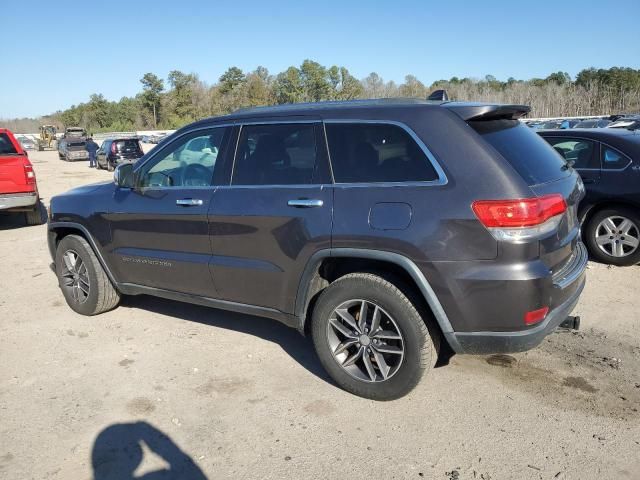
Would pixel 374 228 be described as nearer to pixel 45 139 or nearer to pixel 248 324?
pixel 248 324

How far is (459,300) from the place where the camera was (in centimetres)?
293

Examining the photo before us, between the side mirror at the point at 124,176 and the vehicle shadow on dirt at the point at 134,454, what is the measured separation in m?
2.08

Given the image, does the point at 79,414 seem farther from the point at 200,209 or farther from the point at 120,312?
the point at 120,312

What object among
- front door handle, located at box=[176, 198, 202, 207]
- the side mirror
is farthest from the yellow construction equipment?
front door handle, located at box=[176, 198, 202, 207]

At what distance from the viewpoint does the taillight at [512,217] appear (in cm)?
281

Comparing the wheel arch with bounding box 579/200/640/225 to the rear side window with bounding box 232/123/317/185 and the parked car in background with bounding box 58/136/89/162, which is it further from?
the parked car in background with bounding box 58/136/89/162

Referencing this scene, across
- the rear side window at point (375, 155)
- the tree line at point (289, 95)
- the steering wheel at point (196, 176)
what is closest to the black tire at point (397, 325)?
the rear side window at point (375, 155)

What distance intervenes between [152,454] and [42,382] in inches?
56.2

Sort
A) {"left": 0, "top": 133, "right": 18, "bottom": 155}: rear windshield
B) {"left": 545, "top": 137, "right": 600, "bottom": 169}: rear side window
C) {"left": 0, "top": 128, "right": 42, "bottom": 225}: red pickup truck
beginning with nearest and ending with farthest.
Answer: {"left": 545, "top": 137, "right": 600, "bottom": 169}: rear side window
{"left": 0, "top": 128, "right": 42, "bottom": 225}: red pickup truck
{"left": 0, "top": 133, "right": 18, "bottom": 155}: rear windshield

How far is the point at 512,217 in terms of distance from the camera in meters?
2.81

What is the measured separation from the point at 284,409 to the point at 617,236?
4.73m

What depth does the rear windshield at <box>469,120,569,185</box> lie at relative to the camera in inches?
119

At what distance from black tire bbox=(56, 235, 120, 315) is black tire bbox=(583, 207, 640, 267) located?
5.43 meters

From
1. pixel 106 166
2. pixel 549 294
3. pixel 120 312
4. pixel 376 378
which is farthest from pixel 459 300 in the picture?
pixel 106 166
